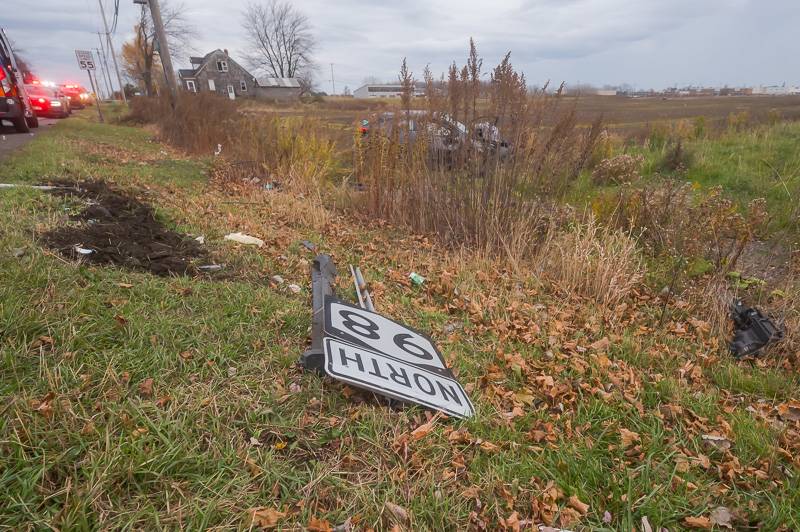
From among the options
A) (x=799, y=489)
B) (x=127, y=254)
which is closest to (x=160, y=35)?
(x=127, y=254)

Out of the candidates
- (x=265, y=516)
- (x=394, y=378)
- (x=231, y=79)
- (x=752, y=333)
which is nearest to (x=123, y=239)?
(x=394, y=378)

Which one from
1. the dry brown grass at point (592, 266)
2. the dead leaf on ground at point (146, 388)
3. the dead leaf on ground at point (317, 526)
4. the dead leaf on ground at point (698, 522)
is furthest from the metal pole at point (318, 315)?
the dry brown grass at point (592, 266)

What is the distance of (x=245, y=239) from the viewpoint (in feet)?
13.6

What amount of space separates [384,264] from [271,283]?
1.35m

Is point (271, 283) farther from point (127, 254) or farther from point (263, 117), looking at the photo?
point (263, 117)

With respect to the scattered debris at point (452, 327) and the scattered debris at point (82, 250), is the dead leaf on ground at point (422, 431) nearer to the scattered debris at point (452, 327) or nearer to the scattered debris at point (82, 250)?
the scattered debris at point (452, 327)

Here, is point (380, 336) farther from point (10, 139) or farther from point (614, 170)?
point (10, 139)

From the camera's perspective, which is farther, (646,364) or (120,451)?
(646,364)

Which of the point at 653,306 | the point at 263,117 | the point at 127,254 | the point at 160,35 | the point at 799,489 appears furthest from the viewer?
the point at 160,35

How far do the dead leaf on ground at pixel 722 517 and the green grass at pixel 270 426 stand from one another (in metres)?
0.05

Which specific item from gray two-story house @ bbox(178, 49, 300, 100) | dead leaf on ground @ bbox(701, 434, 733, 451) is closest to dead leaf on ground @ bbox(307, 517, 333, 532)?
dead leaf on ground @ bbox(701, 434, 733, 451)

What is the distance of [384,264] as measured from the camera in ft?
14.1

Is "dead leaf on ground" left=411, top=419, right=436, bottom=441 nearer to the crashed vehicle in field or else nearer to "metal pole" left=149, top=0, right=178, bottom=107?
the crashed vehicle in field

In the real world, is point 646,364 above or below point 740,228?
below
